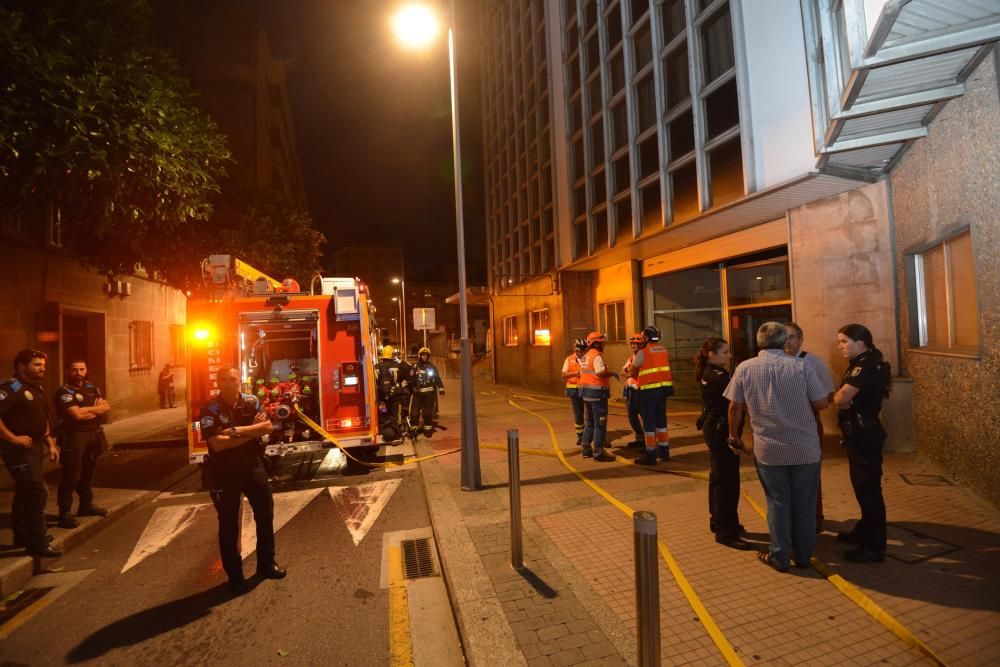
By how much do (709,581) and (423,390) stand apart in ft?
25.1

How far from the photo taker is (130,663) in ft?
10.3

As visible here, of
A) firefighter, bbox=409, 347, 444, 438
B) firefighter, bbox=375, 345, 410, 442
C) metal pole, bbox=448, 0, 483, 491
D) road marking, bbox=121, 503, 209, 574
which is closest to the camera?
road marking, bbox=121, 503, 209, 574

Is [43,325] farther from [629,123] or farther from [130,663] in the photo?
[629,123]

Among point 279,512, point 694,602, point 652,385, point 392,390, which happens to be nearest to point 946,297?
point 652,385

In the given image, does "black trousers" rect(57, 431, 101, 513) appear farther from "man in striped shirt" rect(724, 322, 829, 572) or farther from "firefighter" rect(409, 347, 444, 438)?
"man in striped shirt" rect(724, 322, 829, 572)

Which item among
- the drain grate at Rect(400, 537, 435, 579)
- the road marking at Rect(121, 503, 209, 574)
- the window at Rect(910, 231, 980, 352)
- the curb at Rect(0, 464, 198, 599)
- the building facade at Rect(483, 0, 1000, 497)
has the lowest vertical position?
the drain grate at Rect(400, 537, 435, 579)

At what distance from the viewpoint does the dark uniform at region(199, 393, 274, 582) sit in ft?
12.9

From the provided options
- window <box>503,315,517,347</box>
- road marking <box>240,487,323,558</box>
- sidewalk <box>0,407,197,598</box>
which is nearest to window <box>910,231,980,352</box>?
road marking <box>240,487,323,558</box>

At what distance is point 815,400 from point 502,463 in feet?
15.7

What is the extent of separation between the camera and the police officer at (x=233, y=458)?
3908 millimetres

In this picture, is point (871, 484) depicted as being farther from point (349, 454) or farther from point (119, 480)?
point (119, 480)

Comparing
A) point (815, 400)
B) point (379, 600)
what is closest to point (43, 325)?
point (379, 600)

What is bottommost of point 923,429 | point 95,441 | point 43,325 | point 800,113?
point 923,429

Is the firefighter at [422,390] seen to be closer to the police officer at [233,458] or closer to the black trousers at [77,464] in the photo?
the black trousers at [77,464]
